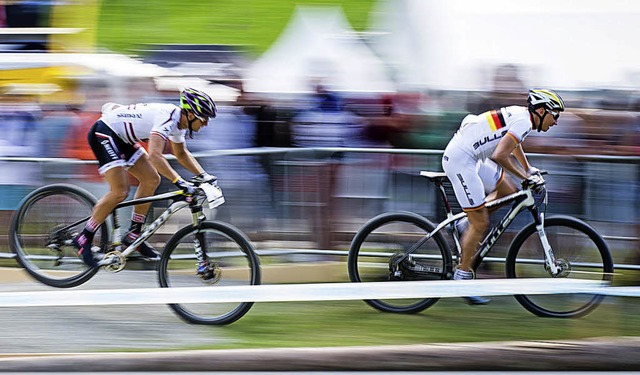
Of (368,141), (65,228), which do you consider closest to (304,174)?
(368,141)

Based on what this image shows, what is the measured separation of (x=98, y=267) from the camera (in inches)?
282

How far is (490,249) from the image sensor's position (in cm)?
717

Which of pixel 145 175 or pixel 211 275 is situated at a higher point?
pixel 145 175

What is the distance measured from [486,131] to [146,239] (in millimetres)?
2325

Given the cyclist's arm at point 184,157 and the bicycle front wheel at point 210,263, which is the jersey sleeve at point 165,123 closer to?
the cyclist's arm at point 184,157

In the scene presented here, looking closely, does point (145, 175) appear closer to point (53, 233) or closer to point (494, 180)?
point (53, 233)

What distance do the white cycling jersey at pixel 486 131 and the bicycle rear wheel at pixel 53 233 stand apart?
2.43 m

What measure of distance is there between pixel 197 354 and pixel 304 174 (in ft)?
8.77

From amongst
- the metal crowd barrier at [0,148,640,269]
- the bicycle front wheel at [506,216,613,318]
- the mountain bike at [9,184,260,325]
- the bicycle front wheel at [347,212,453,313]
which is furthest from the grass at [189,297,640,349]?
the metal crowd barrier at [0,148,640,269]

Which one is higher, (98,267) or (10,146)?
(10,146)

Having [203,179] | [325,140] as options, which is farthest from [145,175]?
[325,140]

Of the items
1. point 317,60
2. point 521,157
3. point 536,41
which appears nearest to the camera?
point 521,157

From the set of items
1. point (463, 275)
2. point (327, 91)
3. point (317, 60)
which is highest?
point (317, 60)

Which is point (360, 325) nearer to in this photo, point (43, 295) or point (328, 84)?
point (43, 295)
